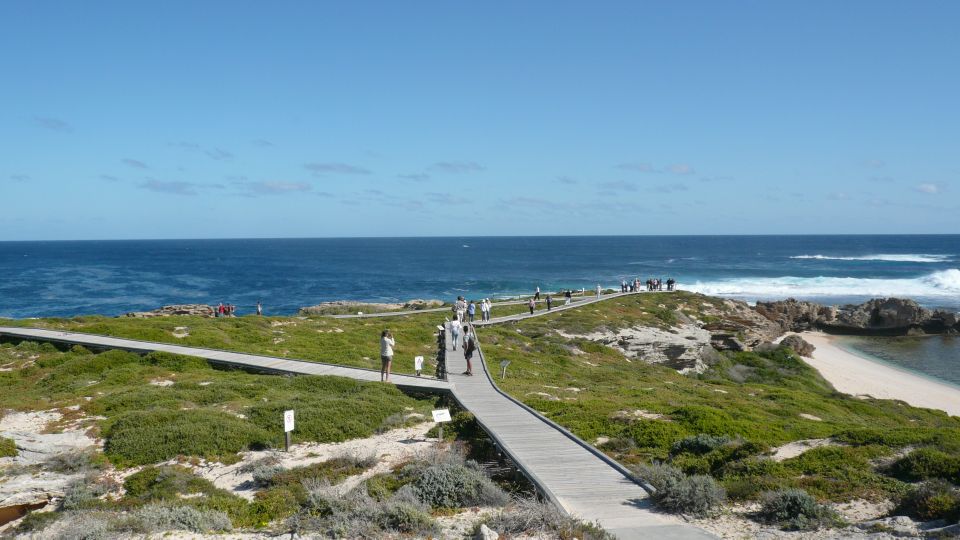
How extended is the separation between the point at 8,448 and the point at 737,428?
1797 cm

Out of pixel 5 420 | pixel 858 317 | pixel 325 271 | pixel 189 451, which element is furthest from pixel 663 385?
pixel 325 271

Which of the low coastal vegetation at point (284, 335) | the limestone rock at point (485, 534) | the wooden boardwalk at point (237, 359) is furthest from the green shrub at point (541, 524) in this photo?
the low coastal vegetation at point (284, 335)

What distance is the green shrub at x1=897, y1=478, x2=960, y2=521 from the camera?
933 centimetres

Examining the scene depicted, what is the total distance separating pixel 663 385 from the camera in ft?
86.6

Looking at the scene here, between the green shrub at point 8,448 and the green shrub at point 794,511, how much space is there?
53.5 feet

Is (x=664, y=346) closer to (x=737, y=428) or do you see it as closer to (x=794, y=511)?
(x=737, y=428)

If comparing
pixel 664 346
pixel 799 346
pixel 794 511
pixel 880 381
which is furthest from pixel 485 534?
pixel 799 346

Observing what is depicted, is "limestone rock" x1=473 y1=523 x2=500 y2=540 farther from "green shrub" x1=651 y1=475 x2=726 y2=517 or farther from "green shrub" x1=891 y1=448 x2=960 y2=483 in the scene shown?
"green shrub" x1=891 y1=448 x2=960 y2=483

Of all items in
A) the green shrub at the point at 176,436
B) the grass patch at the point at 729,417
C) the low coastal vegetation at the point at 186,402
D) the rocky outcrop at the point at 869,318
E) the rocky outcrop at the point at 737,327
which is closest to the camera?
the grass patch at the point at 729,417

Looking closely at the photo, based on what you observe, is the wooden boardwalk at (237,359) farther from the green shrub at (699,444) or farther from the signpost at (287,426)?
the green shrub at (699,444)

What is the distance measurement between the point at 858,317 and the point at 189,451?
2455 inches

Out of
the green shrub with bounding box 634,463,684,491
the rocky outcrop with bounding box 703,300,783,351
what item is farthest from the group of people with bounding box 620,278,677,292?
the green shrub with bounding box 634,463,684,491

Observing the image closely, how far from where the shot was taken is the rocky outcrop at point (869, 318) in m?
57.1

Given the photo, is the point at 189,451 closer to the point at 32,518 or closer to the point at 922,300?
the point at 32,518
